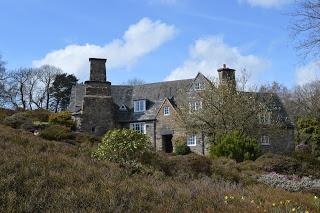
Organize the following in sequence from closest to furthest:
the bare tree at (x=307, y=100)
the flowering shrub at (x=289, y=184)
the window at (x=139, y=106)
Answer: the flowering shrub at (x=289, y=184) → the window at (x=139, y=106) → the bare tree at (x=307, y=100)

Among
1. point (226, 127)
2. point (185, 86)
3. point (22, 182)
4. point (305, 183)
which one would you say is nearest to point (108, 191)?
point (22, 182)

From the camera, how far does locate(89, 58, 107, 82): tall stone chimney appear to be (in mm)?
49997

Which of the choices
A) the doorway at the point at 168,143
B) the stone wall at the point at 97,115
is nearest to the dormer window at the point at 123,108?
the stone wall at the point at 97,115

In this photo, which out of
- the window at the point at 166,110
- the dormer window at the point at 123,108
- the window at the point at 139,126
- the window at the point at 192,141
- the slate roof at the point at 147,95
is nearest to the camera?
the window at the point at 192,141

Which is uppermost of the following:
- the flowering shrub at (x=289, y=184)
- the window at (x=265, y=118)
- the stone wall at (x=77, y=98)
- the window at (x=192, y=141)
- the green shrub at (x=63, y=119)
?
the stone wall at (x=77, y=98)

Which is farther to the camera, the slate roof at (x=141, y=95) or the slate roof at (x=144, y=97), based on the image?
the slate roof at (x=141, y=95)

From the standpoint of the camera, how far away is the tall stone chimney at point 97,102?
4931cm

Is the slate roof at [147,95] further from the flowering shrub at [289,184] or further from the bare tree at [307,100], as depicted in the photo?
the flowering shrub at [289,184]

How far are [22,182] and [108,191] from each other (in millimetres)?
1498

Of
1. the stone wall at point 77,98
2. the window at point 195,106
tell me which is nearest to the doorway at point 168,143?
the stone wall at point 77,98

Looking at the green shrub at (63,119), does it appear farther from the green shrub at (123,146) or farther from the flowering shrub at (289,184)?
the flowering shrub at (289,184)

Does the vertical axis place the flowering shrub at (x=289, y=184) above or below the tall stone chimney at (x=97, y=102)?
below

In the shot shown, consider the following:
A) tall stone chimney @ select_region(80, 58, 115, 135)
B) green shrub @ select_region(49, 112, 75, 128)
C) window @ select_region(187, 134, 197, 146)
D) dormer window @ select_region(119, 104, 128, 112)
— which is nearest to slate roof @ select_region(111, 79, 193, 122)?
dormer window @ select_region(119, 104, 128, 112)

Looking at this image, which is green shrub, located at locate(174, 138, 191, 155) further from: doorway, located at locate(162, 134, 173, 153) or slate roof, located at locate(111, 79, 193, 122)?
slate roof, located at locate(111, 79, 193, 122)
